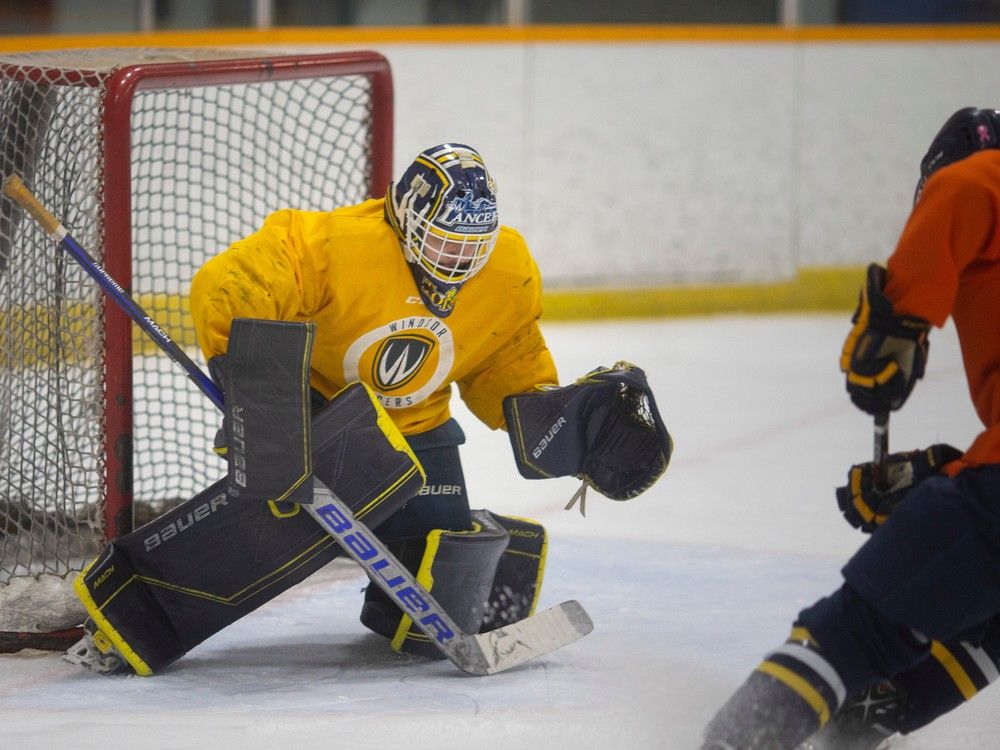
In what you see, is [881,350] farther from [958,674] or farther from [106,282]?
[106,282]

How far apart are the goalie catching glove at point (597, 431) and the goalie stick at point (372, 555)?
0.31 m

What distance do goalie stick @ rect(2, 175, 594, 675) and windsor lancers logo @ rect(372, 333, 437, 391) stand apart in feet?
0.93

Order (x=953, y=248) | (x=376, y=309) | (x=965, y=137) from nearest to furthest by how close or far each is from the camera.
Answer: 1. (x=953, y=248)
2. (x=965, y=137)
3. (x=376, y=309)

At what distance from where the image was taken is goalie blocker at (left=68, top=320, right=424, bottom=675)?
8.05 feet

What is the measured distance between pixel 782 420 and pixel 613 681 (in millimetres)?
2321

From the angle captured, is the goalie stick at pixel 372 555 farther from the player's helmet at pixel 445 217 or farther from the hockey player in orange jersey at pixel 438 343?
the player's helmet at pixel 445 217

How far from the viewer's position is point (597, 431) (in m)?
2.77

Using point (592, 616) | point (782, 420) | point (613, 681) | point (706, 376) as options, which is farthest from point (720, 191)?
point (613, 681)

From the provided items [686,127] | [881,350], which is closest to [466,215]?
[881,350]

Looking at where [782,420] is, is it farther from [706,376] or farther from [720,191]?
[720,191]

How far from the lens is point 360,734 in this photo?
7.43 ft

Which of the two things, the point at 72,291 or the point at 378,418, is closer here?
the point at 378,418

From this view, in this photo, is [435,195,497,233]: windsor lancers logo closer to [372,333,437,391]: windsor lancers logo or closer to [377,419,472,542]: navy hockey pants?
[372,333,437,391]: windsor lancers logo

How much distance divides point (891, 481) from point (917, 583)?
221 mm
